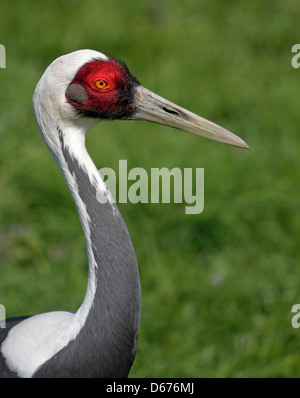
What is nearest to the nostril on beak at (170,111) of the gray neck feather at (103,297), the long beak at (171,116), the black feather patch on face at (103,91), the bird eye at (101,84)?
the long beak at (171,116)

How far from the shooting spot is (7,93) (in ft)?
17.2

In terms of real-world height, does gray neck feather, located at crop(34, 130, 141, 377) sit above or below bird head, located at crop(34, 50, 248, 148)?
below

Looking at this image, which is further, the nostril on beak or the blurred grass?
the blurred grass

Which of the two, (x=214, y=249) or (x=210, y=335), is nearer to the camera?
(x=210, y=335)

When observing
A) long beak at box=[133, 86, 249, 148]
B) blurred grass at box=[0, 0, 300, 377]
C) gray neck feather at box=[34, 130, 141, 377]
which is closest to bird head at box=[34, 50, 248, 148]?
long beak at box=[133, 86, 249, 148]

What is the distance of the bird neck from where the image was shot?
2.35 metres

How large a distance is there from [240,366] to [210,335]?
27 cm

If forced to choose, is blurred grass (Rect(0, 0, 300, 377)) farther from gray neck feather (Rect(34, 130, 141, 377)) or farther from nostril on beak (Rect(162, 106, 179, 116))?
nostril on beak (Rect(162, 106, 179, 116))

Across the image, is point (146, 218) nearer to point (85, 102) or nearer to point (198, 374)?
point (198, 374)

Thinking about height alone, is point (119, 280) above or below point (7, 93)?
below

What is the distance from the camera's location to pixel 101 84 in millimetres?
2441

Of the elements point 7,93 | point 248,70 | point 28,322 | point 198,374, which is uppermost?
point 248,70

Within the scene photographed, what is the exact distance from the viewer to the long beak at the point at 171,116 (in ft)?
8.29

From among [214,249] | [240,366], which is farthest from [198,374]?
[214,249]
